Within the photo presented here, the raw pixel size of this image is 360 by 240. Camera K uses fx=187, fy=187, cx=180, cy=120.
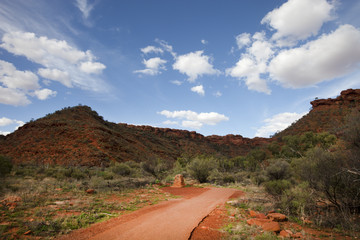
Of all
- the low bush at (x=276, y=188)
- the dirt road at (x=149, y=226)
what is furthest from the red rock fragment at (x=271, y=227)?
the low bush at (x=276, y=188)

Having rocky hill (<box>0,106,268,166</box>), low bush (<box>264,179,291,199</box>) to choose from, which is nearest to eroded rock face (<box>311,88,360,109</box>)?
rocky hill (<box>0,106,268,166</box>)

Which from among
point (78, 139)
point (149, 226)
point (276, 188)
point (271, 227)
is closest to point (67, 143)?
point (78, 139)

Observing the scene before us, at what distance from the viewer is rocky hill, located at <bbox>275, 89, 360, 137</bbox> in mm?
43581

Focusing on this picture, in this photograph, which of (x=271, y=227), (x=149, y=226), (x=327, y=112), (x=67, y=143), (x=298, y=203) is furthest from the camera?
(x=327, y=112)

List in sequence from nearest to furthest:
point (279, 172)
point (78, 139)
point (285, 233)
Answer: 1. point (285, 233)
2. point (279, 172)
3. point (78, 139)

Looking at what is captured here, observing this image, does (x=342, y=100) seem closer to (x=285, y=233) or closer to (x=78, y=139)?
(x=285, y=233)

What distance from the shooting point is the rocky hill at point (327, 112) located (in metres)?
43.6

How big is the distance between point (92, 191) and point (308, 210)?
31.3 feet

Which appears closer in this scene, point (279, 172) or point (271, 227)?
point (271, 227)

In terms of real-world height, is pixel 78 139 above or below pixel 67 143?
above

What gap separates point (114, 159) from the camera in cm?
3080

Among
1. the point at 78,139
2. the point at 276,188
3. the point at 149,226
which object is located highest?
the point at 78,139

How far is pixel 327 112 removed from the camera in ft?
160

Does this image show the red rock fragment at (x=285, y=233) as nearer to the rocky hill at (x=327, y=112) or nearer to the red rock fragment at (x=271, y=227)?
the red rock fragment at (x=271, y=227)
